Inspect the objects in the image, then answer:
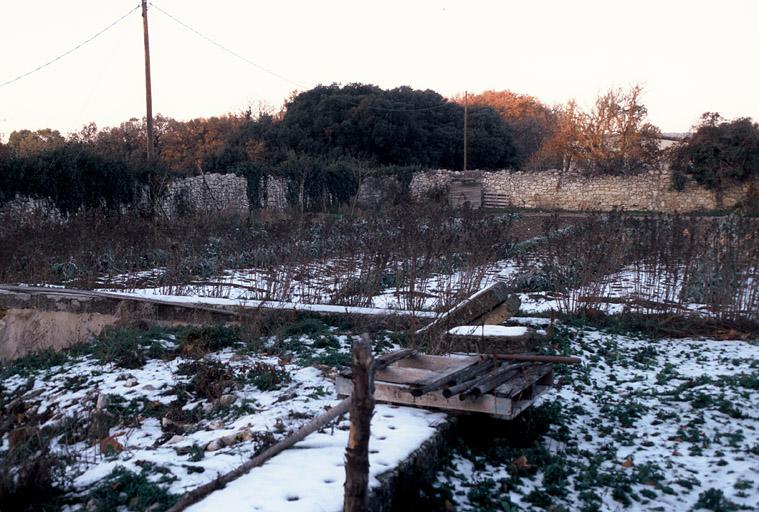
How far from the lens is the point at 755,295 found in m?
7.62

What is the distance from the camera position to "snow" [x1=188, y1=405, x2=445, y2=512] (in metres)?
3.09

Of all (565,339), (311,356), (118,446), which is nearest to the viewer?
(118,446)

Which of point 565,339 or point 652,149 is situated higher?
point 652,149

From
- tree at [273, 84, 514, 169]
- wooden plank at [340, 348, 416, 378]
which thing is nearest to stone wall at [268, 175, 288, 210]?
tree at [273, 84, 514, 169]

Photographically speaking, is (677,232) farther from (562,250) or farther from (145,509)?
(145,509)

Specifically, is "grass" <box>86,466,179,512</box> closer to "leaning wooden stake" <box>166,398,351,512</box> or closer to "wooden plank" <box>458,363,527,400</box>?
"leaning wooden stake" <box>166,398,351,512</box>

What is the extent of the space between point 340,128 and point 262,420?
103ft

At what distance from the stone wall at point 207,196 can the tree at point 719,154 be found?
1690cm

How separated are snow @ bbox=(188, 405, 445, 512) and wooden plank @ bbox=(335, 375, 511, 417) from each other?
82 mm

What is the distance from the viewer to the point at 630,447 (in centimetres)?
459

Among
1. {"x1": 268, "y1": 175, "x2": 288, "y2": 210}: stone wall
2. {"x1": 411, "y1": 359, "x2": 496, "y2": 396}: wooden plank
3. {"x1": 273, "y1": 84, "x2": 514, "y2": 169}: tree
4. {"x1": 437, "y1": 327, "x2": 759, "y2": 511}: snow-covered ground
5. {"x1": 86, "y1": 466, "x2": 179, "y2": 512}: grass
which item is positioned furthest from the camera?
{"x1": 273, "y1": 84, "x2": 514, "y2": 169}: tree

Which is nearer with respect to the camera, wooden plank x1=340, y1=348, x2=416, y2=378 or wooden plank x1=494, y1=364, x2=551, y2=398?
wooden plank x1=494, y1=364, x2=551, y2=398

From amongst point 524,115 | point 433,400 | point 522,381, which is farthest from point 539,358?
point 524,115

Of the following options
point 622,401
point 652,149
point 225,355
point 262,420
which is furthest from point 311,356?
point 652,149
